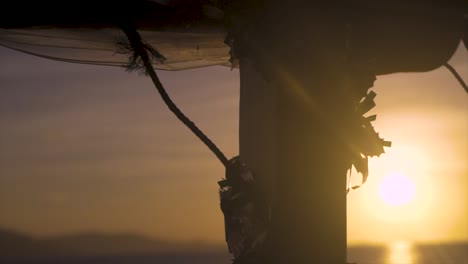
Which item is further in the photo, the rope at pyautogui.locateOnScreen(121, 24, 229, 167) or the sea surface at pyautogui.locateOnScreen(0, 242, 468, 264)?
the sea surface at pyautogui.locateOnScreen(0, 242, 468, 264)

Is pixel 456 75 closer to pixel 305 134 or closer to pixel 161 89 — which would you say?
pixel 305 134

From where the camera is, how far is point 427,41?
10.0 feet

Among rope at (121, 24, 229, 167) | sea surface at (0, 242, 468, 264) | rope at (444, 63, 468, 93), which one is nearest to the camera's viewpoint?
rope at (121, 24, 229, 167)

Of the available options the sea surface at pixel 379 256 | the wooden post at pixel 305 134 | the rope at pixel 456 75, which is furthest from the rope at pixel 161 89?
the sea surface at pixel 379 256

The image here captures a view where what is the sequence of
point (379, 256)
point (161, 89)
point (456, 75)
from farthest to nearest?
point (379, 256) < point (456, 75) < point (161, 89)

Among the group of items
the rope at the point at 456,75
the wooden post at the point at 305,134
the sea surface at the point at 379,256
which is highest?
the sea surface at the point at 379,256

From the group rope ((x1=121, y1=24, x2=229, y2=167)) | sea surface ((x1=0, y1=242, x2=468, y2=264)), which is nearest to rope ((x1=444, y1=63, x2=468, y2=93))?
rope ((x1=121, y1=24, x2=229, y2=167))

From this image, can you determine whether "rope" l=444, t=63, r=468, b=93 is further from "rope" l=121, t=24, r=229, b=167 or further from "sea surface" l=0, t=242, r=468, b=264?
"sea surface" l=0, t=242, r=468, b=264

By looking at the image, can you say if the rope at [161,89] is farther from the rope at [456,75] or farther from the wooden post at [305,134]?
the rope at [456,75]

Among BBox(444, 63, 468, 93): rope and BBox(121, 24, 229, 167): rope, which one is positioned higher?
BBox(444, 63, 468, 93): rope

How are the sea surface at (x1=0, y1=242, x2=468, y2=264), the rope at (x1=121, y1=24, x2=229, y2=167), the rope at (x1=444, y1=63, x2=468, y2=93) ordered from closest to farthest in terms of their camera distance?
the rope at (x1=121, y1=24, x2=229, y2=167)
the rope at (x1=444, y1=63, x2=468, y2=93)
the sea surface at (x1=0, y1=242, x2=468, y2=264)

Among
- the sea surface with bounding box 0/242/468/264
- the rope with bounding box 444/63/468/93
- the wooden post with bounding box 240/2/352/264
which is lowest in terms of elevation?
the wooden post with bounding box 240/2/352/264

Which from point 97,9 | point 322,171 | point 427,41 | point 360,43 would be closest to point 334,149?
point 322,171

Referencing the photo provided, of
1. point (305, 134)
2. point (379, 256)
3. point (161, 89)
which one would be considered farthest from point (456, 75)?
point (379, 256)
